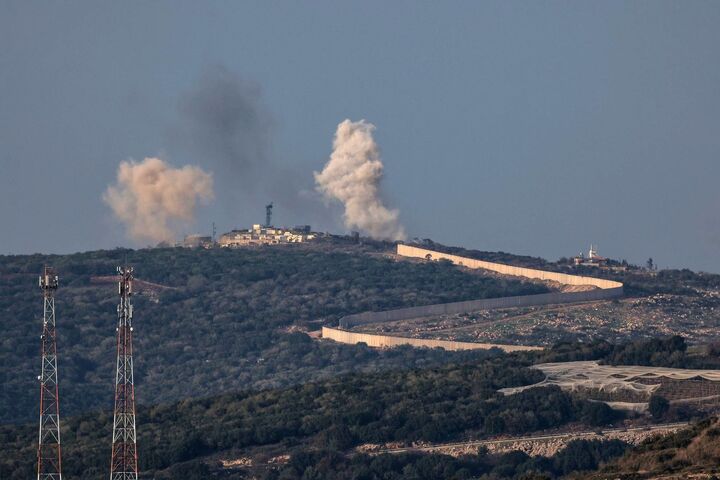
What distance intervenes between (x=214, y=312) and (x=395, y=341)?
29.4 metres

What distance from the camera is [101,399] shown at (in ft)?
475

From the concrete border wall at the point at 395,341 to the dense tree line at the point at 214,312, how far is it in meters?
1.29

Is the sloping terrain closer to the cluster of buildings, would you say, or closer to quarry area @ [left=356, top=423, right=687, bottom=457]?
quarry area @ [left=356, top=423, right=687, bottom=457]

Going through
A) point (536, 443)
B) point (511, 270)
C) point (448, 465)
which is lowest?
point (448, 465)

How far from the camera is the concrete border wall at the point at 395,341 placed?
146 metres

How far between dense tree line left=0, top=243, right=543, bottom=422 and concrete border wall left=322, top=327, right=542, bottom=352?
1.29m

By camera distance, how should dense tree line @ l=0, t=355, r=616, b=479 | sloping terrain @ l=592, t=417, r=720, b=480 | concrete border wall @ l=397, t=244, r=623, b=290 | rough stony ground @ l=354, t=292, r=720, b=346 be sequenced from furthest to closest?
concrete border wall @ l=397, t=244, r=623, b=290 → rough stony ground @ l=354, t=292, r=720, b=346 → dense tree line @ l=0, t=355, r=616, b=479 → sloping terrain @ l=592, t=417, r=720, b=480

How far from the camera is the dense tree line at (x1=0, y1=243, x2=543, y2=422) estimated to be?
149 m

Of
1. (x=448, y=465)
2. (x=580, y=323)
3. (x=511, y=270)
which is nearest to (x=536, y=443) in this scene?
(x=448, y=465)

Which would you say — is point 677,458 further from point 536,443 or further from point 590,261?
point 590,261

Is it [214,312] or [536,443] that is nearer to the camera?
[536,443]

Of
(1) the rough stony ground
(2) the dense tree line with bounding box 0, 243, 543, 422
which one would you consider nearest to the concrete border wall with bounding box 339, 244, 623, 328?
(1) the rough stony ground

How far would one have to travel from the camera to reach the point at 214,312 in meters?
177

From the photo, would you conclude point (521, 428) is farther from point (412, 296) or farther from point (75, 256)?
point (75, 256)
